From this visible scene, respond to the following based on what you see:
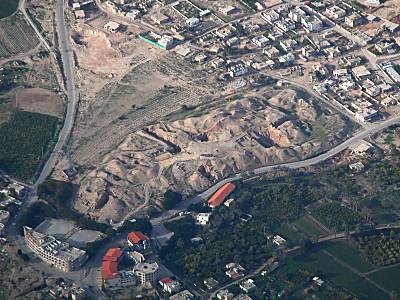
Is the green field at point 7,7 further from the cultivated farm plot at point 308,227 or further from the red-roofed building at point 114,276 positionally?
the cultivated farm plot at point 308,227

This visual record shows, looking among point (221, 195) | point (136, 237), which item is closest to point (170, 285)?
point (136, 237)

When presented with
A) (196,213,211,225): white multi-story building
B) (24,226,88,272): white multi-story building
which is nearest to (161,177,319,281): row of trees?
(196,213,211,225): white multi-story building

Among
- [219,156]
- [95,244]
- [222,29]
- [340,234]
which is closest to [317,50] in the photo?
[222,29]

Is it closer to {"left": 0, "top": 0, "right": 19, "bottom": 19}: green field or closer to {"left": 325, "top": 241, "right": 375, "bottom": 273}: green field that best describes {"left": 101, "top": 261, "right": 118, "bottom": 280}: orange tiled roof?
{"left": 325, "top": 241, "right": 375, "bottom": 273}: green field

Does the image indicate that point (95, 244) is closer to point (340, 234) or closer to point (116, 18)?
point (340, 234)

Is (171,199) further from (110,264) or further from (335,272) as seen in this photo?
(335,272)

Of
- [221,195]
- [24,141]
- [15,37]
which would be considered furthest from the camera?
[15,37]
